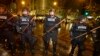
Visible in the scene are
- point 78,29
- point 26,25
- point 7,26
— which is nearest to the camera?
point 78,29

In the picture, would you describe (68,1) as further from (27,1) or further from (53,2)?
(27,1)

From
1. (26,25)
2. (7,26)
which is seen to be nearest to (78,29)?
(26,25)

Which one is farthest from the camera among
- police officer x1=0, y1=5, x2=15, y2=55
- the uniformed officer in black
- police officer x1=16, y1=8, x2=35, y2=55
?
police officer x1=0, y1=5, x2=15, y2=55

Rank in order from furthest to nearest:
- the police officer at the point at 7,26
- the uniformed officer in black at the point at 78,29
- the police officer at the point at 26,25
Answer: the police officer at the point at 7,26 < the police officer at the point at 26,25 < the uniformed officer in black at the point at 78,29

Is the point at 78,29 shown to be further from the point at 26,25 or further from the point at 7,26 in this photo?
the point at 7,26

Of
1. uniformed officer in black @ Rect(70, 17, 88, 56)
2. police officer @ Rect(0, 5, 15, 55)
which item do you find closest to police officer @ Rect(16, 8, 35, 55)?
police officer @ Rect(0, 5, 15, 55)

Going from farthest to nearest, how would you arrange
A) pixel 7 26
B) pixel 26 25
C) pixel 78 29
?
pixel 7 26
pixel 26 25
pixel 78 29

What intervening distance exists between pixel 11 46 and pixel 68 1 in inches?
1167

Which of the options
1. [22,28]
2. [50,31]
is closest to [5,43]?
[22,28]

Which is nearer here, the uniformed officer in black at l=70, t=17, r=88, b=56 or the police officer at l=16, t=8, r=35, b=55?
the uniformed officer in black at l=70, t=17, r=88, b=56

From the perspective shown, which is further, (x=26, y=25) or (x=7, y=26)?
(x=7, y=26)

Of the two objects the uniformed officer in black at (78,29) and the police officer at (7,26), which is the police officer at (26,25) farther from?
the uniformed officer in black at (78,29)

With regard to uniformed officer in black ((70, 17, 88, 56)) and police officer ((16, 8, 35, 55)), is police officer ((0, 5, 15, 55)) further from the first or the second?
uniformed officer in black ((70, 17, 88, 56))

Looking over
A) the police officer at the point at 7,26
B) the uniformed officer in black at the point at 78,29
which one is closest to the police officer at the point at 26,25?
the police officer at the point at 7,26
